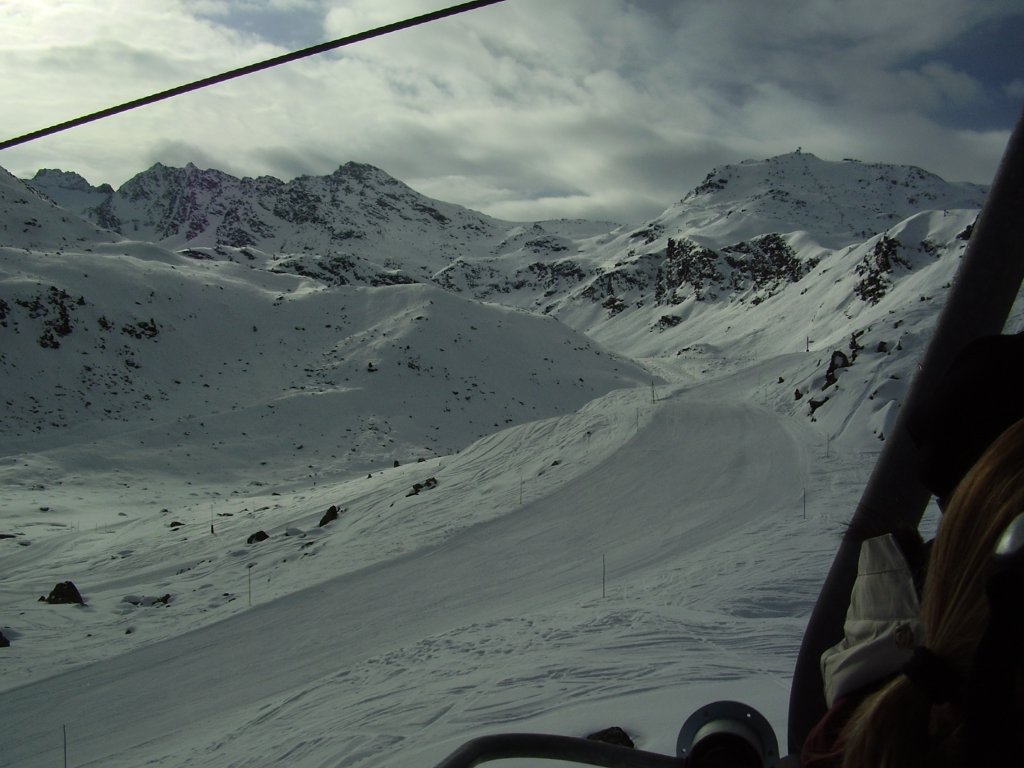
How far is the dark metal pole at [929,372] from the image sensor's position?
2129 millimetres

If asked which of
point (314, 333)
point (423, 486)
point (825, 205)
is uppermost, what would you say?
point (825, 205)

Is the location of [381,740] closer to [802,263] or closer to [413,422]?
[413,422]

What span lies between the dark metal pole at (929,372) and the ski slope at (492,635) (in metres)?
3.20

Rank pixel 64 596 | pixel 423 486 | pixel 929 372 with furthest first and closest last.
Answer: pixel 423 486
pixel 64 596
pixel 929 372

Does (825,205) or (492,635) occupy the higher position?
(825,205)

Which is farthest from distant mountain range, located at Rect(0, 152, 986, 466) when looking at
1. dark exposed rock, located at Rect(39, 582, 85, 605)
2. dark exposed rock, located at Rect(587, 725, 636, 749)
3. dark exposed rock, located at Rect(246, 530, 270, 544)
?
dark exposed rock, located at Rect(39, 582, 85, 605)

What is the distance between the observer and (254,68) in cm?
367

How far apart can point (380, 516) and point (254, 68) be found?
13873mm

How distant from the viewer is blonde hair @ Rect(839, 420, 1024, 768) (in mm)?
1082

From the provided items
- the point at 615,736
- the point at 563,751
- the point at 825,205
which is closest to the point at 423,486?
the point at 615,736

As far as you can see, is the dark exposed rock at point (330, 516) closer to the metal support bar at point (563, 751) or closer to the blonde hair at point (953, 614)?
the metal support bar at point (563, 751)

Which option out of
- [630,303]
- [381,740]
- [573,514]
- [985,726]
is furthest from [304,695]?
[630,303]

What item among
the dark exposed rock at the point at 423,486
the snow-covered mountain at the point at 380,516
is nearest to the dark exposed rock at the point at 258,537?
the snow-covered mountain at the point at 380,516

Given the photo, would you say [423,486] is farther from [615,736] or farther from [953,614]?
[953,614]
